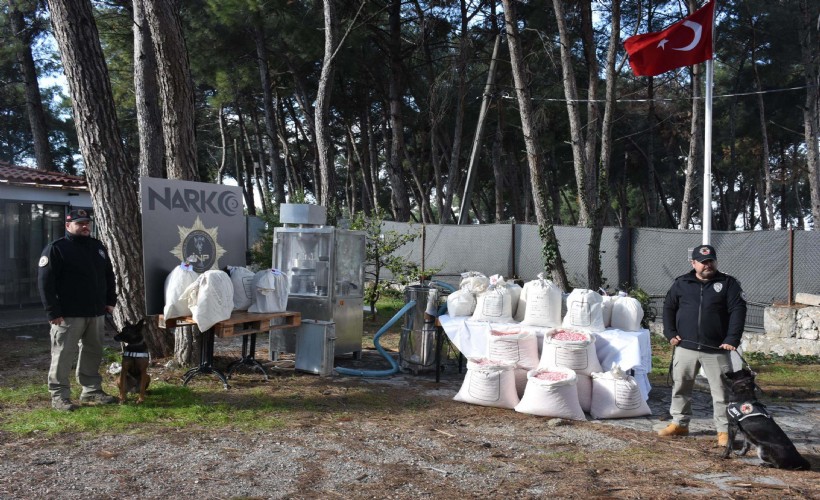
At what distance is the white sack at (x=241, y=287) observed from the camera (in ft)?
24.2

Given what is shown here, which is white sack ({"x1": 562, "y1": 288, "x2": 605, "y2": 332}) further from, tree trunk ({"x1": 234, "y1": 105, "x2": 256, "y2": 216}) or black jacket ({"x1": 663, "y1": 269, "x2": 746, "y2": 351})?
tree trunk ({"x1": 234, "y1": 105, "x2": 256, "y2": 216})

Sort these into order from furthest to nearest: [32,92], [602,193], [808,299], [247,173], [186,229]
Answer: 1. [247,173]
2. [32,92]
3. [602,193]
4. [808,299]
5. [186,229]

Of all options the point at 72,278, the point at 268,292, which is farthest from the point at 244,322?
the point at 72,278

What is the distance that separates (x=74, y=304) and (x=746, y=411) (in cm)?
563

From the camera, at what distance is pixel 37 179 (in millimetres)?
12805

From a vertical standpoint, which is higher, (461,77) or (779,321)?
(461,77)

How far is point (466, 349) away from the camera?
23.3ft

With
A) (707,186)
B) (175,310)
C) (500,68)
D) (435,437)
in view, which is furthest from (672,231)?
(500,68)

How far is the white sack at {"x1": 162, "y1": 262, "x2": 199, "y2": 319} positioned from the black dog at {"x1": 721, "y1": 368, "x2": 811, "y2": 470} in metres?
4.97

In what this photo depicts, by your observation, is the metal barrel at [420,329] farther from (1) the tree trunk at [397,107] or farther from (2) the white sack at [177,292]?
(1) the tree trunk at [397,107]

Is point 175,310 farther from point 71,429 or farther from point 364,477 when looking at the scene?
point 364,477

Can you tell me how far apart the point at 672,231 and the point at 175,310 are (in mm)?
8384

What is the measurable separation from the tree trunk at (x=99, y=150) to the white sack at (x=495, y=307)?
3.92 m

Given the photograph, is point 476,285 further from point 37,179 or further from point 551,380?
point 37,179
